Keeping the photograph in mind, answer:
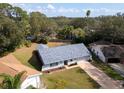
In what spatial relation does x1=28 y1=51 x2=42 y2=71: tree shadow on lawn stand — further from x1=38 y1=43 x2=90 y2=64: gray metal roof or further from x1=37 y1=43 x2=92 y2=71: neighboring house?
x1=38 y1=43 x2=90 y2=64: gray metal roof

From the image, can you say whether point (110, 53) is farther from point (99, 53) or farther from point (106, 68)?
point (106, 68)

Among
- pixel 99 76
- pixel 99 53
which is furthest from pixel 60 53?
pixel 99 53

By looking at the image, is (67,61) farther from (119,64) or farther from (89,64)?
(119,64)

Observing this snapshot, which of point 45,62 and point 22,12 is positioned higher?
point 22,12

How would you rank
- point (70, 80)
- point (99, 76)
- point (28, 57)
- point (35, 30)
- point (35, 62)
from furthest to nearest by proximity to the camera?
point (35, 30) → point (28, 57) → point (35, 62) → point (99, 76) → point (70, 80)
